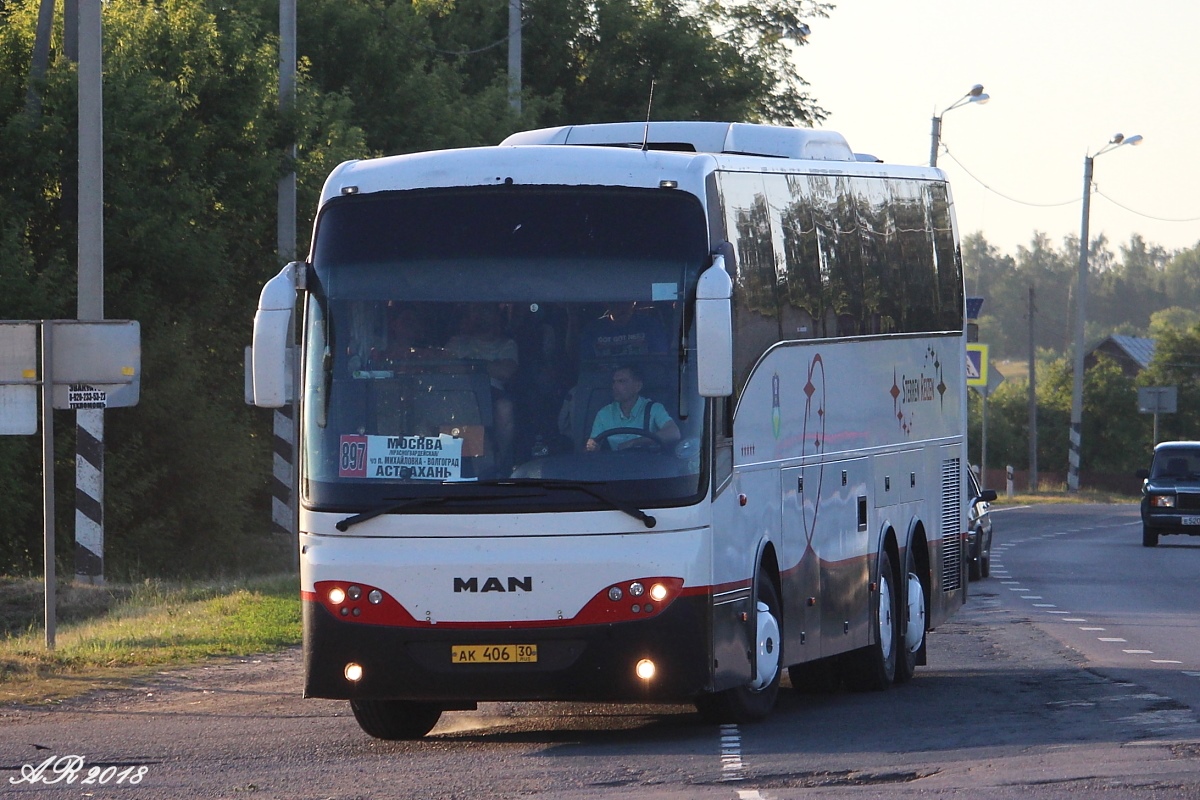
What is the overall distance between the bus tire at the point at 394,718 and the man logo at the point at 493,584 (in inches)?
44.5

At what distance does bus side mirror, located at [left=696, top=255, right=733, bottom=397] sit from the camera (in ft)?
32.9

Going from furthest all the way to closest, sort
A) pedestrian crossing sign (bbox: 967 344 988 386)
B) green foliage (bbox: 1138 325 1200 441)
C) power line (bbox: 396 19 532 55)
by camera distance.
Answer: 1. green foliage (bbox: 1138 325 1200 441)
2. pedestrian crossing sign (bbox: 967 344 988 386)
3. power line (bbox: 396 19 532 55)

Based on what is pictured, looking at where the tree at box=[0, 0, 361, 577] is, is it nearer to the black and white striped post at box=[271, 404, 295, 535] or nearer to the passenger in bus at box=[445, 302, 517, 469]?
the black and white striped post at box=[271, 404, 295, 535]

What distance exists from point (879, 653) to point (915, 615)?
4.09 ft

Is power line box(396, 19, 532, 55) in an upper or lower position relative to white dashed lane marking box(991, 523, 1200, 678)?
upper

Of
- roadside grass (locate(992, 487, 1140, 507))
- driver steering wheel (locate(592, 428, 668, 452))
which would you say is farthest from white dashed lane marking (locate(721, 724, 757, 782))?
roadside grass (locate(992, 487, 1140, 507))

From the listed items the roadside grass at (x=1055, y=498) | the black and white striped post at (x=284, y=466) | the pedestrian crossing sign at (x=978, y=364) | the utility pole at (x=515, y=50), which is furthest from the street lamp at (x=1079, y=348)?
the black and white striped post at (x=284, y=466)

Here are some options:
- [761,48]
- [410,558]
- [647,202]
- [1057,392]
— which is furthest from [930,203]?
[1057,392]

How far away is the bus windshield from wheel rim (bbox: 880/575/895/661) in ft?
13.5

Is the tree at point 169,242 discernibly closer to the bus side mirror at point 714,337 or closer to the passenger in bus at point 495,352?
the passenger in bus at point 495,352

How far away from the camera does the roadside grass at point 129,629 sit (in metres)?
14.4

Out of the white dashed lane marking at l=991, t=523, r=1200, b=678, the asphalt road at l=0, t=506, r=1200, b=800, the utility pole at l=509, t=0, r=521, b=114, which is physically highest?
the utility pole at l=509, t=0, r=521, b=114
